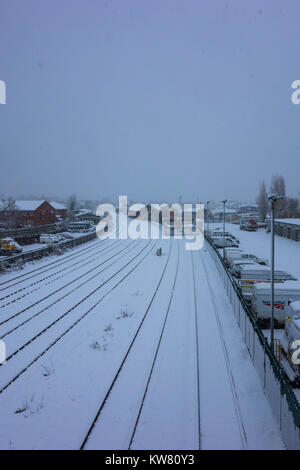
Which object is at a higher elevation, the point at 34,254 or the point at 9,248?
the point at 9,248

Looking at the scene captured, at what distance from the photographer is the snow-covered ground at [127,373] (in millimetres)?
6934

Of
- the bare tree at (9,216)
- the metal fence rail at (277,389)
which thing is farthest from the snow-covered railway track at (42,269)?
the bare tree at (9,216)

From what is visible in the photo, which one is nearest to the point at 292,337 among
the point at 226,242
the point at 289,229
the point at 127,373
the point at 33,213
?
the point at 127,373

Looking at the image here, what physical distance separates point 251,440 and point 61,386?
530 centimetres

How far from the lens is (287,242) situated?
38906mm

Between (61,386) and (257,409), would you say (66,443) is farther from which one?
(257,409)

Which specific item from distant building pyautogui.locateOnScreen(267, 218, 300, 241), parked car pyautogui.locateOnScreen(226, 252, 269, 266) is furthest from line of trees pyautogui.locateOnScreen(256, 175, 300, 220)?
parked car pyautogui.locateOnScreen(226, 252, 269, 266)

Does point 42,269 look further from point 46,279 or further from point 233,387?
point 233,387

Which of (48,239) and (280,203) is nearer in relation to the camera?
(48,239)

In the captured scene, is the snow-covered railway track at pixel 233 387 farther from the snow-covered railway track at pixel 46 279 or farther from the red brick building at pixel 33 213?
the red brick building at pixel 33 213

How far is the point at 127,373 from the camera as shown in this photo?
952 cm

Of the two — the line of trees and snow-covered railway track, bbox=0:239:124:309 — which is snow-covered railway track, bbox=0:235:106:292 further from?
the line of trees

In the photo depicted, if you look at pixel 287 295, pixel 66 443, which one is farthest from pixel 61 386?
pixel 287 295
